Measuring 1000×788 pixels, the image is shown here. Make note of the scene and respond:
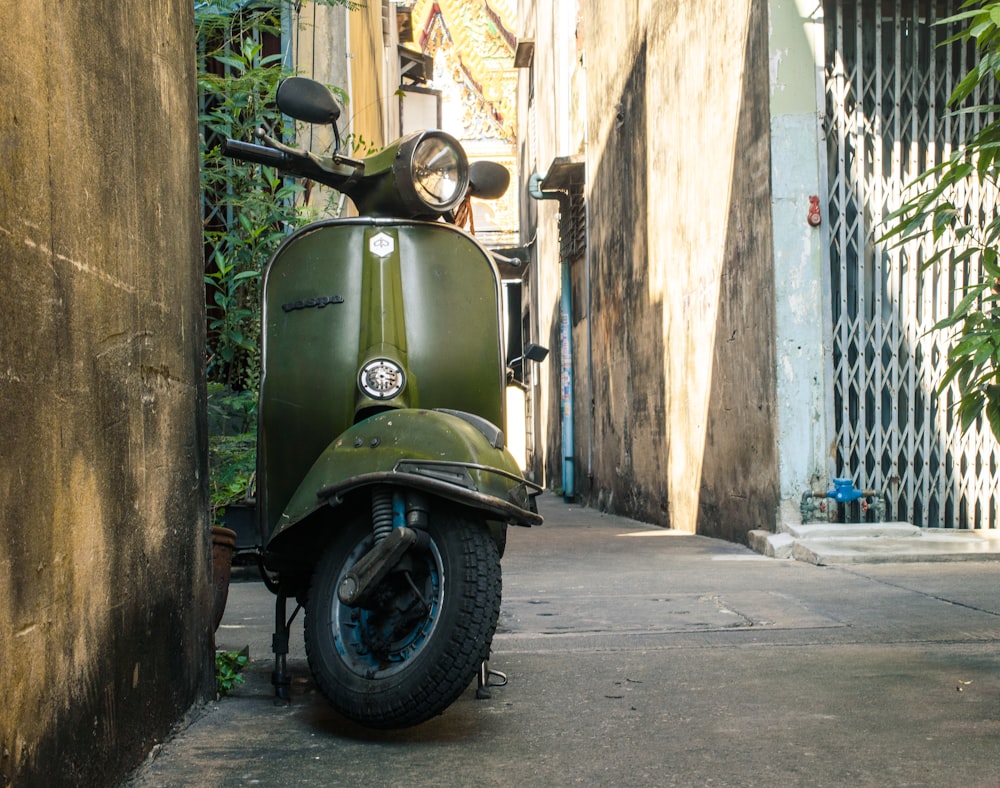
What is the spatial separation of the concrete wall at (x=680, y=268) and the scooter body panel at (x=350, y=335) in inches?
139

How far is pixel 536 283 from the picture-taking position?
67.3ft

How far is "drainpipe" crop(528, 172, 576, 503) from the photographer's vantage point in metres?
15.1

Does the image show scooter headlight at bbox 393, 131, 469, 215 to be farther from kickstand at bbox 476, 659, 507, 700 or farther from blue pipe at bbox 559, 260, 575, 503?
blue pipe at bbox 559, 260, 575, 503

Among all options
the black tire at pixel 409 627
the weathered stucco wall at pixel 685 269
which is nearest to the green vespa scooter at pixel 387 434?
the black tire at pixel 409 627

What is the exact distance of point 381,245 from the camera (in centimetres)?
311

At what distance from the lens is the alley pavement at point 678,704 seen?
224 centimetres

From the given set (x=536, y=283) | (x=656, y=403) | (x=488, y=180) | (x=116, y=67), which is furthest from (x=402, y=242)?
(x=536, y=283)

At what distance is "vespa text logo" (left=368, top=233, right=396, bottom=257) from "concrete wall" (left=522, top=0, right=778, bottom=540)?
3.65 meters

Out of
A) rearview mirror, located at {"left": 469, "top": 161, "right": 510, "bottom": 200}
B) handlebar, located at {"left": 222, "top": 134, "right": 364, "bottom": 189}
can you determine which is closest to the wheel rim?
handlebar, located at {"left": 222, "top": 134, "right": 364, "bottom": 189}

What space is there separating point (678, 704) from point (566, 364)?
1234 centimetres

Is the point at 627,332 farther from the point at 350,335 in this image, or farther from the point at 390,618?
the point at 390,618

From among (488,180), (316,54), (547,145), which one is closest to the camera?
(488,180)

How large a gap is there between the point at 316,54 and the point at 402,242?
180 inches

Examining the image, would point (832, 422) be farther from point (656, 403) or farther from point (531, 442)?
point (531, 442)
